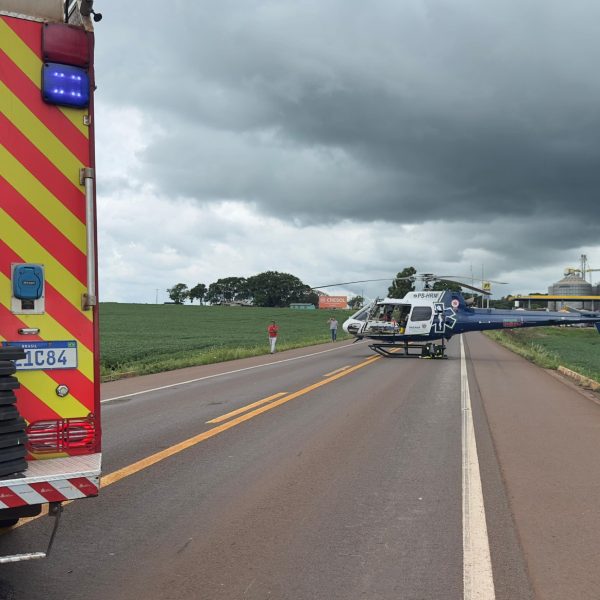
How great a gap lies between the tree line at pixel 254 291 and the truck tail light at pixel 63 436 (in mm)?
154071

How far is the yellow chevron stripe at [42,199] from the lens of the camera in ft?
12.2

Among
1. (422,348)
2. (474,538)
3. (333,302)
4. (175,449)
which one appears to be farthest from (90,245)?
(333,302)

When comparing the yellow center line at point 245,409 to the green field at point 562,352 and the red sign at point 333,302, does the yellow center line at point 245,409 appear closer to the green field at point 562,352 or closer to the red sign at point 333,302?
the green field at point 562,352

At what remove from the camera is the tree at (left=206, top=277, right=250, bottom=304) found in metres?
172

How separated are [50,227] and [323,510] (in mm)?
3191

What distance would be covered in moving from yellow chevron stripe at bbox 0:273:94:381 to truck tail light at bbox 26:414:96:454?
293mm

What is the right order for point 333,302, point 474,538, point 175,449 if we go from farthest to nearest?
point 333,302 → point 175,449 → point 474,538

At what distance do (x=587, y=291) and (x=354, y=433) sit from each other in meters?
181

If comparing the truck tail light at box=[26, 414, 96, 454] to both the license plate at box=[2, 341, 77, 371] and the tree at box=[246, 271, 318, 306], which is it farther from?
the tree at box=[246, 271, 318, 306]

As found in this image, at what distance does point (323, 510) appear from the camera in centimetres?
529

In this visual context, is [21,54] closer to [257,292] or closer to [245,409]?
[245,409]

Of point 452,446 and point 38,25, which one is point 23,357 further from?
point 452,446

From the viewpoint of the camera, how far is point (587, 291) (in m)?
172

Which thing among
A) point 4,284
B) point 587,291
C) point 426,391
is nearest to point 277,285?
point 587,291
